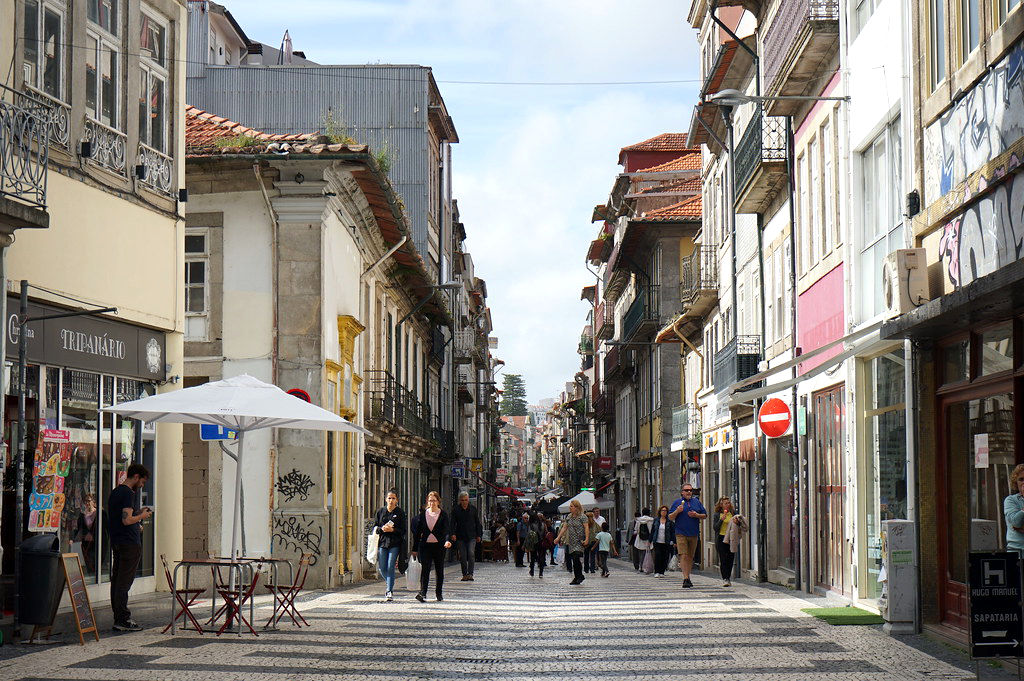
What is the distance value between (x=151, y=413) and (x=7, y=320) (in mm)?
1612

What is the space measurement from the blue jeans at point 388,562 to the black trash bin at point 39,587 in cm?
802

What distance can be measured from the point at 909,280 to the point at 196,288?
42.5 ft

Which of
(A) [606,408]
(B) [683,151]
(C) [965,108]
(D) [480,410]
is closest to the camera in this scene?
(C) [965,108]

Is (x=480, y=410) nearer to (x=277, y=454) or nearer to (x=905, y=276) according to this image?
(x=277, y=454)

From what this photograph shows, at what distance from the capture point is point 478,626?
15.2m

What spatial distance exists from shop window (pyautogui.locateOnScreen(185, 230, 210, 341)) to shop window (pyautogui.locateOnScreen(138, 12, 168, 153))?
481cm

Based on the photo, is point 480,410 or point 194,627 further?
point 480,410

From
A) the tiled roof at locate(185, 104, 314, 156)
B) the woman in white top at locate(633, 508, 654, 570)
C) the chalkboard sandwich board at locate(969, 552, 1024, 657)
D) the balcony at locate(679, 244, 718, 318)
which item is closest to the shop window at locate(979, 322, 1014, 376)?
the chalkboard sandwich board at locate(969, 552, 1024, 657)

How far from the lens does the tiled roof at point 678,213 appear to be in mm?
42625

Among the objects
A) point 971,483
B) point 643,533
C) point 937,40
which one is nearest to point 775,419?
point 971,483

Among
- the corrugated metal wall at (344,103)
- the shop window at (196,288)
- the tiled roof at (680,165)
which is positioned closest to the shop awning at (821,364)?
the shop window at (196,288)

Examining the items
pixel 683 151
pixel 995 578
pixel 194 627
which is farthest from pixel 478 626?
pixel 683 151

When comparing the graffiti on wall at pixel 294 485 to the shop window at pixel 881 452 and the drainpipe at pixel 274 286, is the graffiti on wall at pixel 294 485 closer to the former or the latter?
the drainpipe at pixel 274 286

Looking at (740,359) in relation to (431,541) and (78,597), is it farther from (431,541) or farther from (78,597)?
(78,597)
